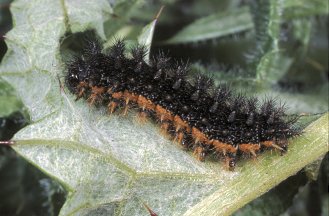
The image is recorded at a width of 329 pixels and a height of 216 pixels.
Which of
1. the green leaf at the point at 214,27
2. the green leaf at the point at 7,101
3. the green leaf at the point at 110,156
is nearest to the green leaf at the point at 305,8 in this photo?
the green leaf at the point at 214,27

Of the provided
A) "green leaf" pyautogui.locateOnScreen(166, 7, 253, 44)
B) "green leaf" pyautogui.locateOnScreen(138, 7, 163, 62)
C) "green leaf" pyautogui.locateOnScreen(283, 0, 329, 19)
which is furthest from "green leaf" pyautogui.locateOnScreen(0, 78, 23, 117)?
"green leaf" pyautogui.locateOnScreen(283, 0, 329, 19)

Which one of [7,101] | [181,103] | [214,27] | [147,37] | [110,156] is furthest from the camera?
[214,27]

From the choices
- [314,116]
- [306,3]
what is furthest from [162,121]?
[306,3]

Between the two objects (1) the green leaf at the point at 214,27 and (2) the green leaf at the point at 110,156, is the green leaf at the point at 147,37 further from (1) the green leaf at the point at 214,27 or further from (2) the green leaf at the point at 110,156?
(1) the green leaf at the point at 214,27

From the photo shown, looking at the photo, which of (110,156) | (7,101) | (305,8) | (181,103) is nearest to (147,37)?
(181,103)

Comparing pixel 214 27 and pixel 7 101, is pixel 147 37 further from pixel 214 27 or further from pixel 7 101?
pixel 214 27

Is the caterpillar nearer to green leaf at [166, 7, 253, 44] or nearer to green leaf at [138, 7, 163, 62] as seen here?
green leaf at [138, 7, 163, 62]

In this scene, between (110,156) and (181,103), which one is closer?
(110,156)
